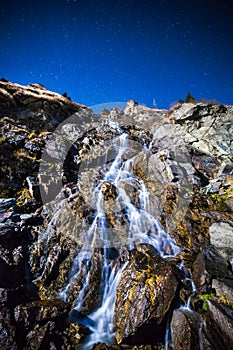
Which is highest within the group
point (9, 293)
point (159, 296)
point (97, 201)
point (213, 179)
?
point (213, 179)

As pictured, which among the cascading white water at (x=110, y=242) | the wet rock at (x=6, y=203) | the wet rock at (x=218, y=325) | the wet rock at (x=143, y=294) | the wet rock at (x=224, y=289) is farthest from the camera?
the wet rock at (x=6, y=203)

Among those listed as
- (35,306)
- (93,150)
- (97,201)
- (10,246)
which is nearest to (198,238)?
(97,201)

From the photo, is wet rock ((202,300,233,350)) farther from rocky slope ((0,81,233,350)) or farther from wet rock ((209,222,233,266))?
wet rock ((209,222,233,266))

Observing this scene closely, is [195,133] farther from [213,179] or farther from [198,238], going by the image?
[198,238]

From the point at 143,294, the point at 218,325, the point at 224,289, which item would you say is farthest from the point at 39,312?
the point at 224,289

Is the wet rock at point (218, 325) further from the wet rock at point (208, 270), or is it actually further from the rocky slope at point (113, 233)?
the wet rock at point (208, 270)

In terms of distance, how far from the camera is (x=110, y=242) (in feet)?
26.1

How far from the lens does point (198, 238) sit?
827 cm

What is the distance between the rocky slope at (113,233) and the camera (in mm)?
5195

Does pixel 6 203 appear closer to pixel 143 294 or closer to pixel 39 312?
pixel 39 312

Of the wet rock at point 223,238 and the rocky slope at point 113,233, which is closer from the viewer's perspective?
the rocky slope at point 113,233

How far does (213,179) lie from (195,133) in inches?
236

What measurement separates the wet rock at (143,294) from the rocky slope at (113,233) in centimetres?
3

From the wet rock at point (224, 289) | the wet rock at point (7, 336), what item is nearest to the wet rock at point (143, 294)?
the wet rock at point (224, 289)
